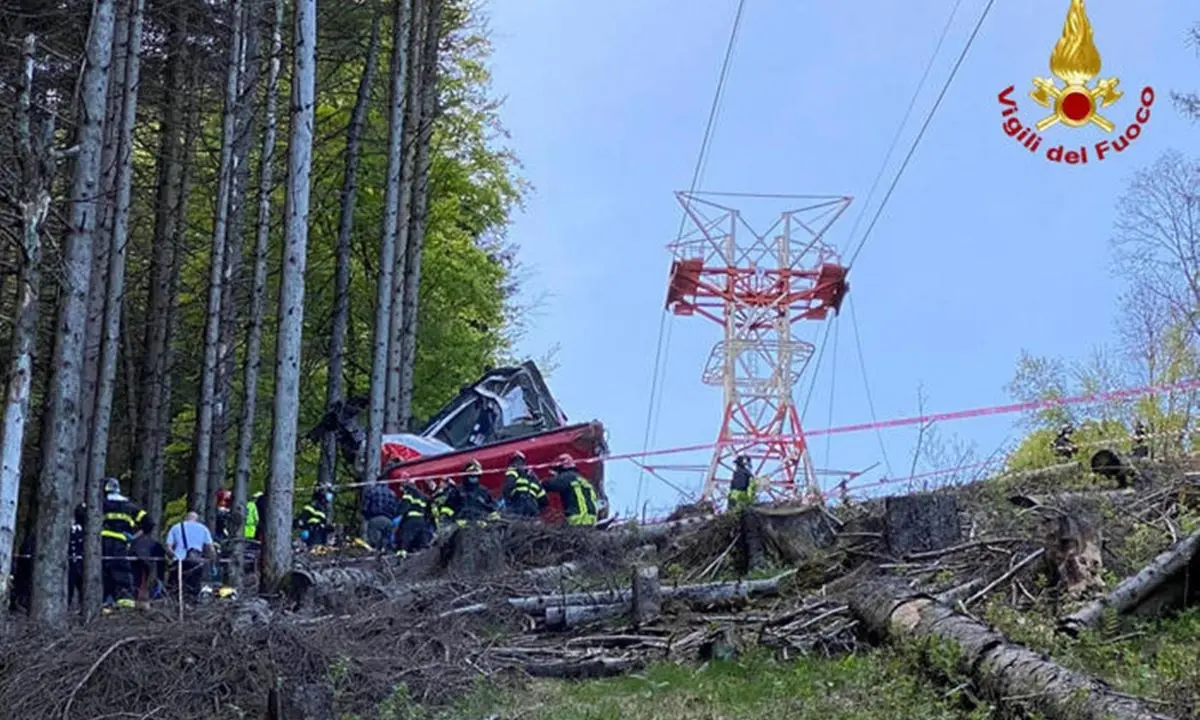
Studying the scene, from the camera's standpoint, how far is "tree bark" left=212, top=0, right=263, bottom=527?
23.2 m

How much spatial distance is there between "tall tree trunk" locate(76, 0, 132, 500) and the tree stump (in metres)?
13.3

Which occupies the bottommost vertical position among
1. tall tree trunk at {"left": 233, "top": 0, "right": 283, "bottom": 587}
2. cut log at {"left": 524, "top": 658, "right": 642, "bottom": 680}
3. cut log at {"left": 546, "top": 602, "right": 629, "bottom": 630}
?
cut log at {"left": 524, "top": 658, "right": 642, "bottom": 680}

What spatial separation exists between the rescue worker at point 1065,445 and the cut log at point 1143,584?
21.3ft

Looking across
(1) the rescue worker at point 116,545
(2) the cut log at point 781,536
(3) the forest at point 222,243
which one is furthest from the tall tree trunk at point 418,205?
(2) the cut log at point 781,536

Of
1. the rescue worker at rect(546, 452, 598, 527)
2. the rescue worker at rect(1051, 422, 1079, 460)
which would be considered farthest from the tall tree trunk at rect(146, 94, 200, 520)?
the rescue worker at rect(1051, 422, 1079, 460)

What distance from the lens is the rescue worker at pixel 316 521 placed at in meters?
19.6

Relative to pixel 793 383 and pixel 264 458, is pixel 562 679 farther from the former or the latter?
pixel 264 458

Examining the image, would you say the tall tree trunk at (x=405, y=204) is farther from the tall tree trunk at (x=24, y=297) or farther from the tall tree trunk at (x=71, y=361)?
the tall tree trunk at (x=24, y=297)

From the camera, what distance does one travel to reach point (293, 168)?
1716 centimetres

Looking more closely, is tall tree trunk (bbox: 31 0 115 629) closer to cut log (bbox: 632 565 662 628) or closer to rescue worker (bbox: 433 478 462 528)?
rescue worker (bbox: 433 478 462 528)

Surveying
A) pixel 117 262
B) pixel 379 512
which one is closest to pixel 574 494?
pixel 379 512

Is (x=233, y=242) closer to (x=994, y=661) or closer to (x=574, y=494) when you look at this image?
(x=574, y=494)

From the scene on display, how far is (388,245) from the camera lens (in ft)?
81.1

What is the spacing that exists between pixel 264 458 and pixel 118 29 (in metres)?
11.9
